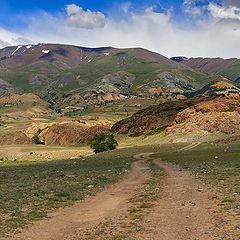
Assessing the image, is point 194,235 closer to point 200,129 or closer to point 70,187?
point 70,187

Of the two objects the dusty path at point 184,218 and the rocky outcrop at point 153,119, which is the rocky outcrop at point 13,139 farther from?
the dusty path at point 184,218

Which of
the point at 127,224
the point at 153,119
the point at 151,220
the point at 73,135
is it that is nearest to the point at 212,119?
the point at 153,119

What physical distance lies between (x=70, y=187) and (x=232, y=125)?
92.4 meters

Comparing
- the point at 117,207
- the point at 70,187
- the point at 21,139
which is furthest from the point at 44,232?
the point at 21,139

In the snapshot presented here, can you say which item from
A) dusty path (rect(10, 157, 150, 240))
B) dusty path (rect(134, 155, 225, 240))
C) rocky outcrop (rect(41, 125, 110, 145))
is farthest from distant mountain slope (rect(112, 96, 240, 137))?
→ dusty path (rect(10, 157, 150, 240))

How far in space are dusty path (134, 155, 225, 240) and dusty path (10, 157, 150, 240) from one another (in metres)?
2.62

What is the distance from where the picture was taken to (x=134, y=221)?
1284 cm

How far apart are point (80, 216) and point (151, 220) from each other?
4083mm

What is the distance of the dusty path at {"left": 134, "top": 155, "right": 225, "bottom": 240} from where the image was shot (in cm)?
1043

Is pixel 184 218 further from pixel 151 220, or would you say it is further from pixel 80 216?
pixel 80 216

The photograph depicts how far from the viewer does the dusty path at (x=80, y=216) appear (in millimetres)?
11273

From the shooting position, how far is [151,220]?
42.0 ft

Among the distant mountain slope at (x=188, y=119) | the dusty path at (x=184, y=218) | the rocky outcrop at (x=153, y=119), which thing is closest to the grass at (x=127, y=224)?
the dusty path at (x=184, y=218)

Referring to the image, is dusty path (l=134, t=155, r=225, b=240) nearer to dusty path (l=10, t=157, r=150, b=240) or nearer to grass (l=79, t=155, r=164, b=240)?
grass (l=79, t=155, r=164, b=240)
